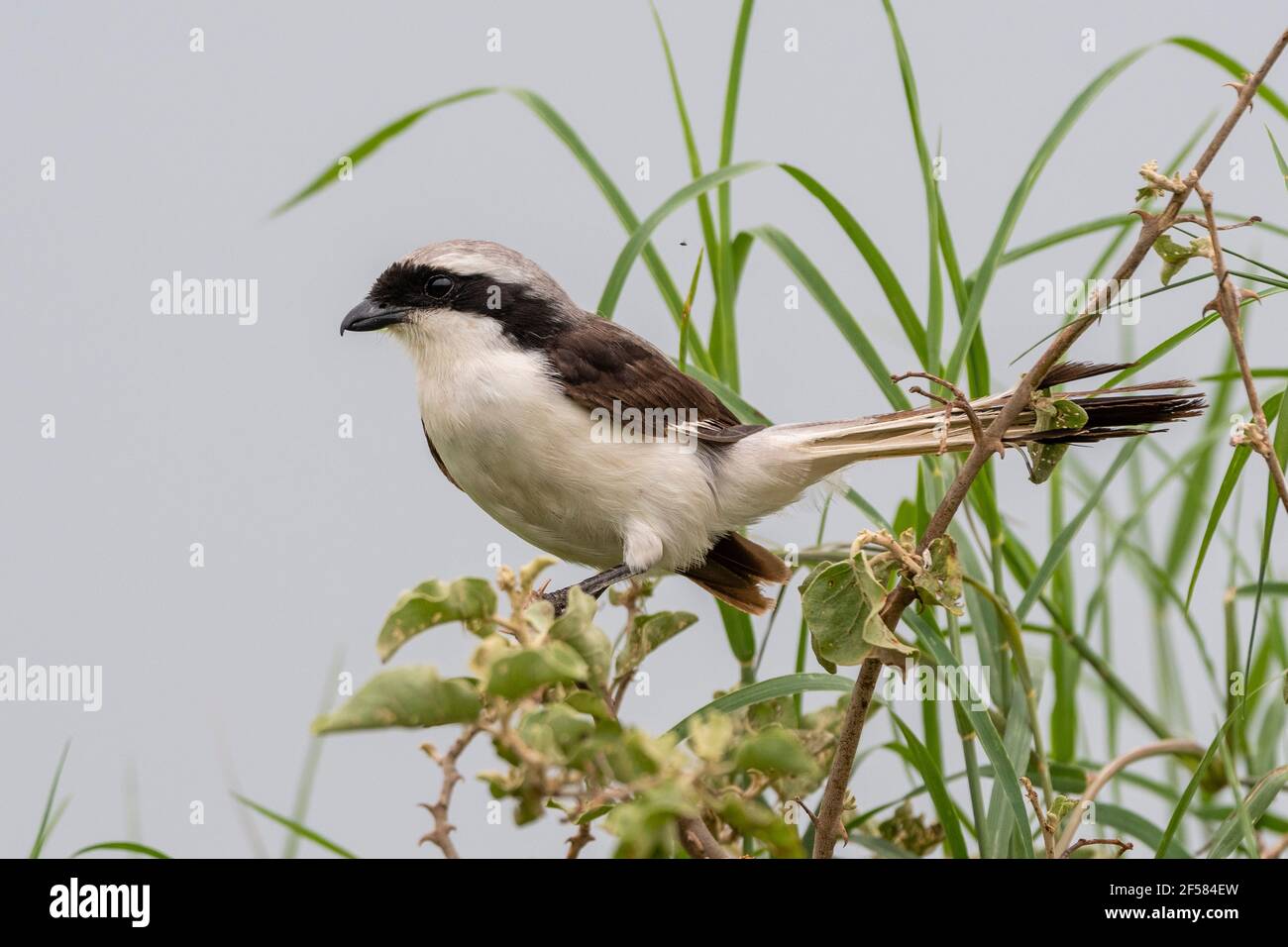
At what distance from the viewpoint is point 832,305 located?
2014mm

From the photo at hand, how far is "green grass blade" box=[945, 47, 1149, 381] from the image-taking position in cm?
188

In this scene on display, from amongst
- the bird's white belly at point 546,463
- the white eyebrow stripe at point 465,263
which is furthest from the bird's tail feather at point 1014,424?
the white eyebrow stripe at point 465,263

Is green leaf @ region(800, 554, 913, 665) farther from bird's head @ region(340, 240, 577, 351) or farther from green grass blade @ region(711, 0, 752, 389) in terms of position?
bird's head @ region(340, 240, 577, 351)

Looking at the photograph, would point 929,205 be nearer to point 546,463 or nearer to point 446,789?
point 546,463

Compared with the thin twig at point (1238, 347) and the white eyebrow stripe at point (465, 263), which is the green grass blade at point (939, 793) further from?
the white eyebrow stripe at point (465, 263)

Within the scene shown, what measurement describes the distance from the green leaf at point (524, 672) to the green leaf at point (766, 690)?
2.11 ft

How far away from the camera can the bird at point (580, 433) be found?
2119mm

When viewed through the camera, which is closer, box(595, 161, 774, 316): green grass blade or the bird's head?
box(595, 161, 774, 316): green grass blade

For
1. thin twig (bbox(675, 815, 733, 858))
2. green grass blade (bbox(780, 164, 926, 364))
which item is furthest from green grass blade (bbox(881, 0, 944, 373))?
thin twig (bbox(675, 815, 733, 858))

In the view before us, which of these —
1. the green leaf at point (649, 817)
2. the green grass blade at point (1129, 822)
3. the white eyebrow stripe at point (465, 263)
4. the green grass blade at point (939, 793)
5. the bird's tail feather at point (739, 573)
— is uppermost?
the white eyebrow stripe at point (465, 263)

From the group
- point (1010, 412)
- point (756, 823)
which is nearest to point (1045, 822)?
point (1010, 412)

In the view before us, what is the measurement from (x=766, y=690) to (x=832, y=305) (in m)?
0.62
